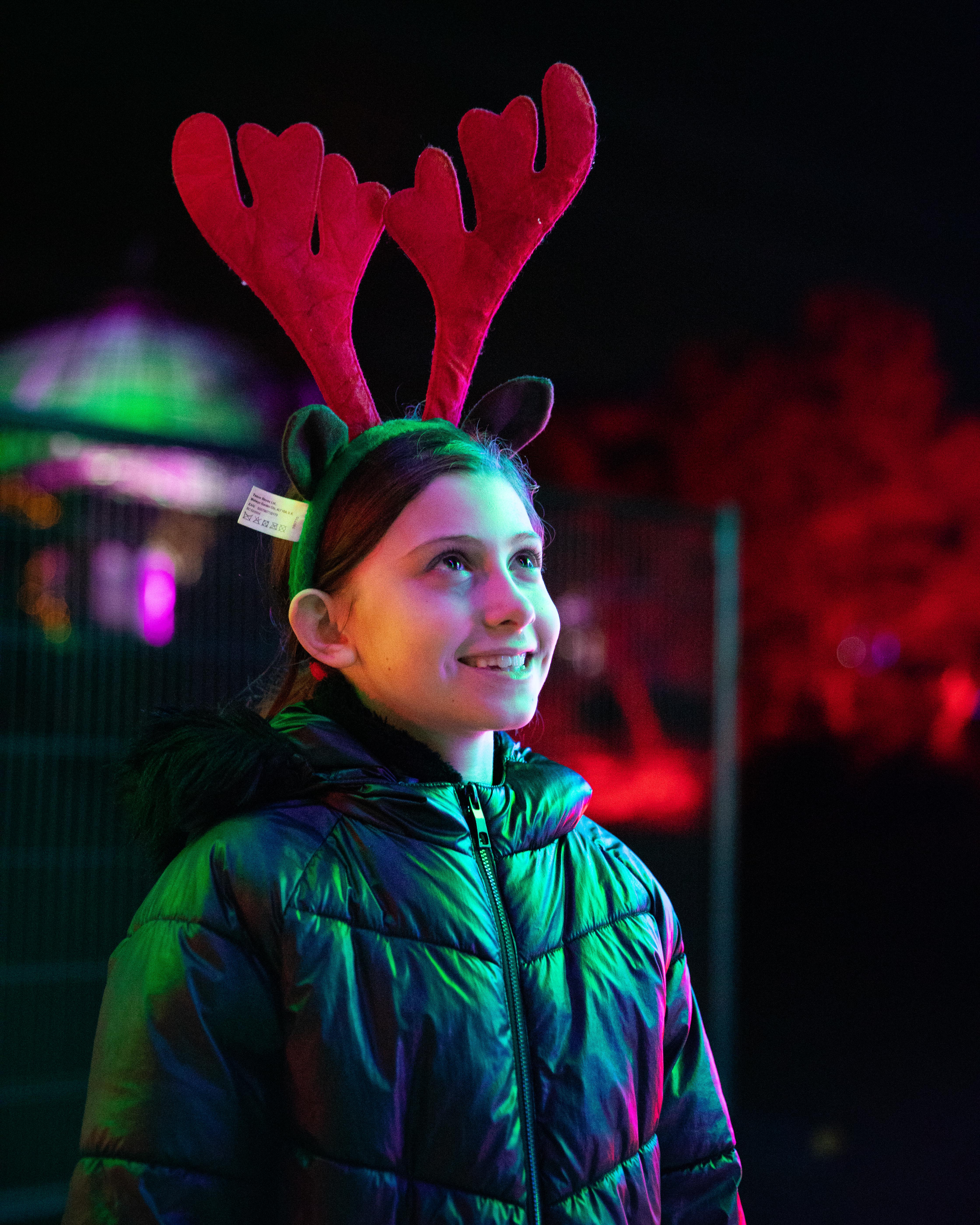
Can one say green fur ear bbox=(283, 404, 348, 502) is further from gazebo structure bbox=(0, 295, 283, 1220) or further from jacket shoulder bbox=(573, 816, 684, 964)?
gazebo structure bbox=(0, 295, 283, 1220)

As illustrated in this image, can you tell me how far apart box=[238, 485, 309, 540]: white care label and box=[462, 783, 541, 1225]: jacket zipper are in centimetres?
29

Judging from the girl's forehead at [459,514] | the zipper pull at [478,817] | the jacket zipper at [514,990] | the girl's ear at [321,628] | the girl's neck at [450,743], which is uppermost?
the girl's forehead at [459,514]

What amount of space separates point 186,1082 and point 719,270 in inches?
250

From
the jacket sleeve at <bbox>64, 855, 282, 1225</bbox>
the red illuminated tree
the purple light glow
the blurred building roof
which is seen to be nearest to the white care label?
the jacket sleeve at <bbox>64, 855, 282, 1225</bbox>

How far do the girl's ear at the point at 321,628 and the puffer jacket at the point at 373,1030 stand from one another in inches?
2.4

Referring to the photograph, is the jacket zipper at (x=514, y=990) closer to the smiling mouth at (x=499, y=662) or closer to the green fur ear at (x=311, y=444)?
the smiling mouth at (x=499, y=662)

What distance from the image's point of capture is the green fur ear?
986 millimetres

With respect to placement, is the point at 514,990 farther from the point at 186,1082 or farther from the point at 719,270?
the point at 719,270

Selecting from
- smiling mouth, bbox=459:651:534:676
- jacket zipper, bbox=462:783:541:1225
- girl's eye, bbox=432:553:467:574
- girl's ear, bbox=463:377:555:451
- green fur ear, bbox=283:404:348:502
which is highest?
girl's ear, bbox=463:377:555:451

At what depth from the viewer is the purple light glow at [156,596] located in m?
2.36

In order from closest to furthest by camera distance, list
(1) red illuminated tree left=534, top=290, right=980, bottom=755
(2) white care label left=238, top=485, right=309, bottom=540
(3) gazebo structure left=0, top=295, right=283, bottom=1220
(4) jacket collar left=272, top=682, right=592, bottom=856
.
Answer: (4) jacket collar left=272, top=682, right=592, bottom=856
(2) white care label left=238, top=485, right=309, bottom=540
(3) gazebo structure left=0, top=295, right=283, bottom=1220
(1) red illuminated tree left=534, top=290, right=980, bottom=755

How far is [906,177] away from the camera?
5.82 metres

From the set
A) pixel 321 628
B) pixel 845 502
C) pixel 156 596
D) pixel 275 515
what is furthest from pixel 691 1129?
pixel 845 502

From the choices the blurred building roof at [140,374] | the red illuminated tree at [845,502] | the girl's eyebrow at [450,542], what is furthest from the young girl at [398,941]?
the red illuminated tree at [845,502]
